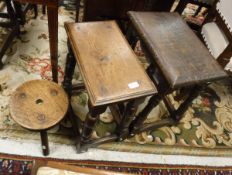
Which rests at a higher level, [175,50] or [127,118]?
[175,50]

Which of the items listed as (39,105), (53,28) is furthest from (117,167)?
(53,28)

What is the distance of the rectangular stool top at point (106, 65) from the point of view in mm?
1119

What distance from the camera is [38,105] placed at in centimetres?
124

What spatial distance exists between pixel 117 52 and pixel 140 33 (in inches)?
9.2

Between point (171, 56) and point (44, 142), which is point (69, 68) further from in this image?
point (171, 56)

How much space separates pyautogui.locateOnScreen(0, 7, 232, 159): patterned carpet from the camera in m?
1.61

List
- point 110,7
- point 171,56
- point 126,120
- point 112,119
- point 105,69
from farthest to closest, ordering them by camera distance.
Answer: point 110,7
point 112,119
point 126,120
point 171,56
point 105,69

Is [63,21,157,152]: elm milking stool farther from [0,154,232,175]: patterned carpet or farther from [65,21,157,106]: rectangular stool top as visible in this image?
[0,154,232,175]: patterned carpet

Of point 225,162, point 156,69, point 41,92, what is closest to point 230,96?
point 225,162

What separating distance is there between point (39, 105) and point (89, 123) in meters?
0.29

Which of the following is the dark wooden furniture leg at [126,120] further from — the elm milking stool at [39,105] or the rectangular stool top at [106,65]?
the elm milking stool at [39,105]

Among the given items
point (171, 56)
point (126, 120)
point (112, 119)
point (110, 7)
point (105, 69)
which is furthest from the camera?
point (110, 7)

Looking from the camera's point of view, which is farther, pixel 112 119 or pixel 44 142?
pixel 112 119

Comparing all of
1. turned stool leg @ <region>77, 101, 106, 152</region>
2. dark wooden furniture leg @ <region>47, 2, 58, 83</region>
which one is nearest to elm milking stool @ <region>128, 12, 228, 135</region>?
turned stool leg @ <region>77, 101, 106, 152</region>
